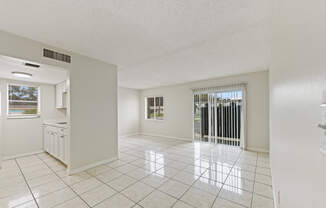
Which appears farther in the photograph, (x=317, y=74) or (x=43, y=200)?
(x=43, y=200)

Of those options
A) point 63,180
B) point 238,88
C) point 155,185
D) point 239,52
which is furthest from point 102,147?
point 238,88

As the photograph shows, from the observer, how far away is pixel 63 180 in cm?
239

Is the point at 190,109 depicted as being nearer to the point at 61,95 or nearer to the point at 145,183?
the point at 145,183

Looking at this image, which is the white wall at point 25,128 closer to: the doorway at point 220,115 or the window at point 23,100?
the window at point 23,100

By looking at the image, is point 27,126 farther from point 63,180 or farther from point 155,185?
point 155,185

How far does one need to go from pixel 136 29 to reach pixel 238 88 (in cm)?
365

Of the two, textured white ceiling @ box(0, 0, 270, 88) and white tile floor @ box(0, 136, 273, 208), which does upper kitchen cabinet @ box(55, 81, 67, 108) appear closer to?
white tile floor @ box(0, 136, 273, 208)

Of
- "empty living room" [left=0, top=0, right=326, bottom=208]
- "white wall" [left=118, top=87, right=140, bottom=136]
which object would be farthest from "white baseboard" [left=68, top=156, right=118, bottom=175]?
"white wall" [left=118, top=87, right=140, bottom=136]

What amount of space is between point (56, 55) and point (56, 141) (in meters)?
2.14

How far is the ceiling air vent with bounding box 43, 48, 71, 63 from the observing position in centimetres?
228

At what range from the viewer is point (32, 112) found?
4.06 meters

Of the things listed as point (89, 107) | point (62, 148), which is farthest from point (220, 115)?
point (62, 148)

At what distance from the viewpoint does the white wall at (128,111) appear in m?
6.19

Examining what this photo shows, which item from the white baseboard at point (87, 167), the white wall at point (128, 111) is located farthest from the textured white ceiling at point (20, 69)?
the white wall at point (128, 111)
